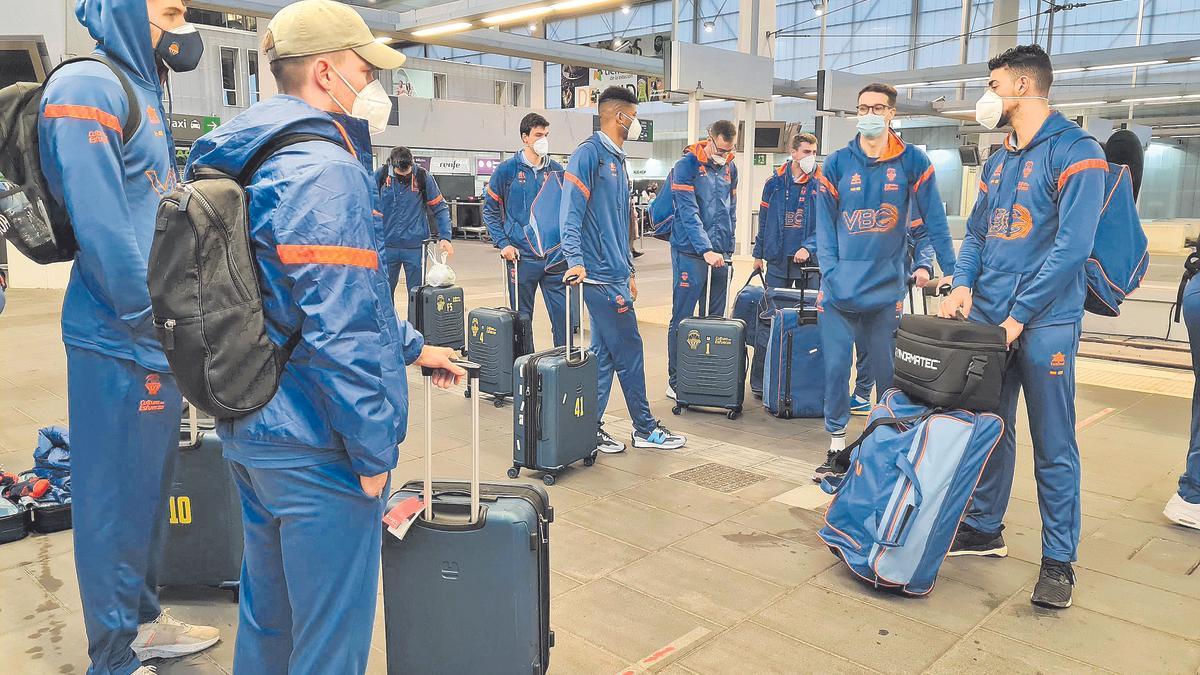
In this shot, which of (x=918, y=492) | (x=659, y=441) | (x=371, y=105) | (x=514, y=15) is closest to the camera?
(x=371, y=105)

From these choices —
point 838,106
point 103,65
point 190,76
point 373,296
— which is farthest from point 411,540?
point 190,76

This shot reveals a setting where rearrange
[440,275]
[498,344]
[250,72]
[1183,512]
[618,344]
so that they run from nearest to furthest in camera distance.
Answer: [1183,512], [618,344], [498,344], [440,275], [250,72]

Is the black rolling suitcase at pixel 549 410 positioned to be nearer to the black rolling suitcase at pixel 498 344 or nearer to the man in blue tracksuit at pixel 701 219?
the black rolling suitcase at pixel 498 344

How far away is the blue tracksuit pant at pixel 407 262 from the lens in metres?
7.19

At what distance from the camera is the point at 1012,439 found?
11.1ft

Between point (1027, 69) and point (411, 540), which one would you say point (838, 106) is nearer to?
point (1027, 69)

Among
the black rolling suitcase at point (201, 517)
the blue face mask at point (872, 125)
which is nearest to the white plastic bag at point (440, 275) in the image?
the blue face mask at point (872, 125)

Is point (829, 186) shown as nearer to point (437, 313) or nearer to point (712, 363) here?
point (712, 363)

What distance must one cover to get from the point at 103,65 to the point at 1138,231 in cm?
324

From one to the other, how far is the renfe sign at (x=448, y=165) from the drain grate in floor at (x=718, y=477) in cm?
2181

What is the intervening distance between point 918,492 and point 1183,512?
159 centimetres

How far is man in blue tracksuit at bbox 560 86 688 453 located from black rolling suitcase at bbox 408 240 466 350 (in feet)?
9.50

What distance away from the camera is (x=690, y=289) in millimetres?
5836

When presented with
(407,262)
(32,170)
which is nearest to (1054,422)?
(32,170)
